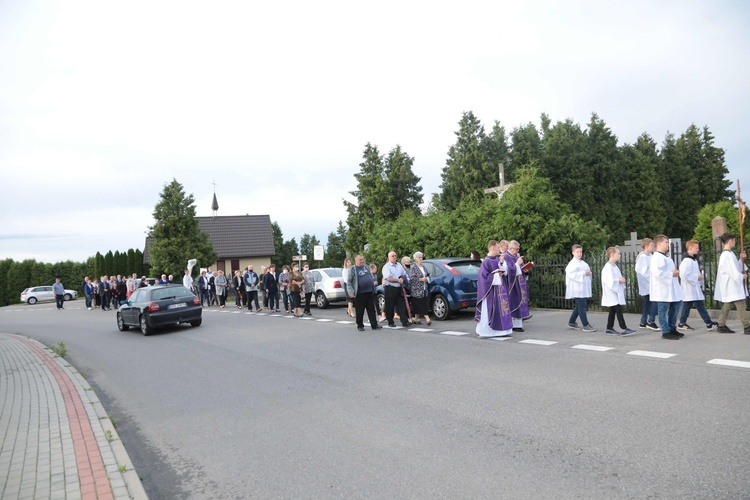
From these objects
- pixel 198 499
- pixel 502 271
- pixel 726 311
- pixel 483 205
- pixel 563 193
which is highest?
pixel 563 193

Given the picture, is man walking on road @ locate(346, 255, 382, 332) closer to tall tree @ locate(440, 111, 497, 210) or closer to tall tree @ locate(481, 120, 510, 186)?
tall tree @ locate(440, 111, 497, 210)

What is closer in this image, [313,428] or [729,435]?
[729,435]

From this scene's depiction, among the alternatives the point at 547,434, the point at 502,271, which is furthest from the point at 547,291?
the point at 547,434

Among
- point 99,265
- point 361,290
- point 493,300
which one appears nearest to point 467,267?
point 361,290

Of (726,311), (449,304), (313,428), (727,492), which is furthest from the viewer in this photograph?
(449,304)

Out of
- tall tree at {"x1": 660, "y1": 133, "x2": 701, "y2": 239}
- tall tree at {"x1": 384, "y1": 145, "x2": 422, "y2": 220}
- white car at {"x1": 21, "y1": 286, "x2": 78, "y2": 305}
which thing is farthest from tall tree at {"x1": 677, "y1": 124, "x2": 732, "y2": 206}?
white car at {"x1": 21, "y1": 286, "x2": 78, "y2": 305}

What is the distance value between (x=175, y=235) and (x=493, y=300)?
3727 centimetres

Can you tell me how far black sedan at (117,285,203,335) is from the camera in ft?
51.9

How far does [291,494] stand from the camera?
4.07 m

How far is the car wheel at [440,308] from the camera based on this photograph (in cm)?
1460

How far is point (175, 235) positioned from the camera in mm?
43938

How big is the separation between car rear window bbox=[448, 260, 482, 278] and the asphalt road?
153 inches

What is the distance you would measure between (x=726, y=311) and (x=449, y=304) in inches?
243

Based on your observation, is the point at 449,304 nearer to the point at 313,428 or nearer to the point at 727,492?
the point at 313,428
